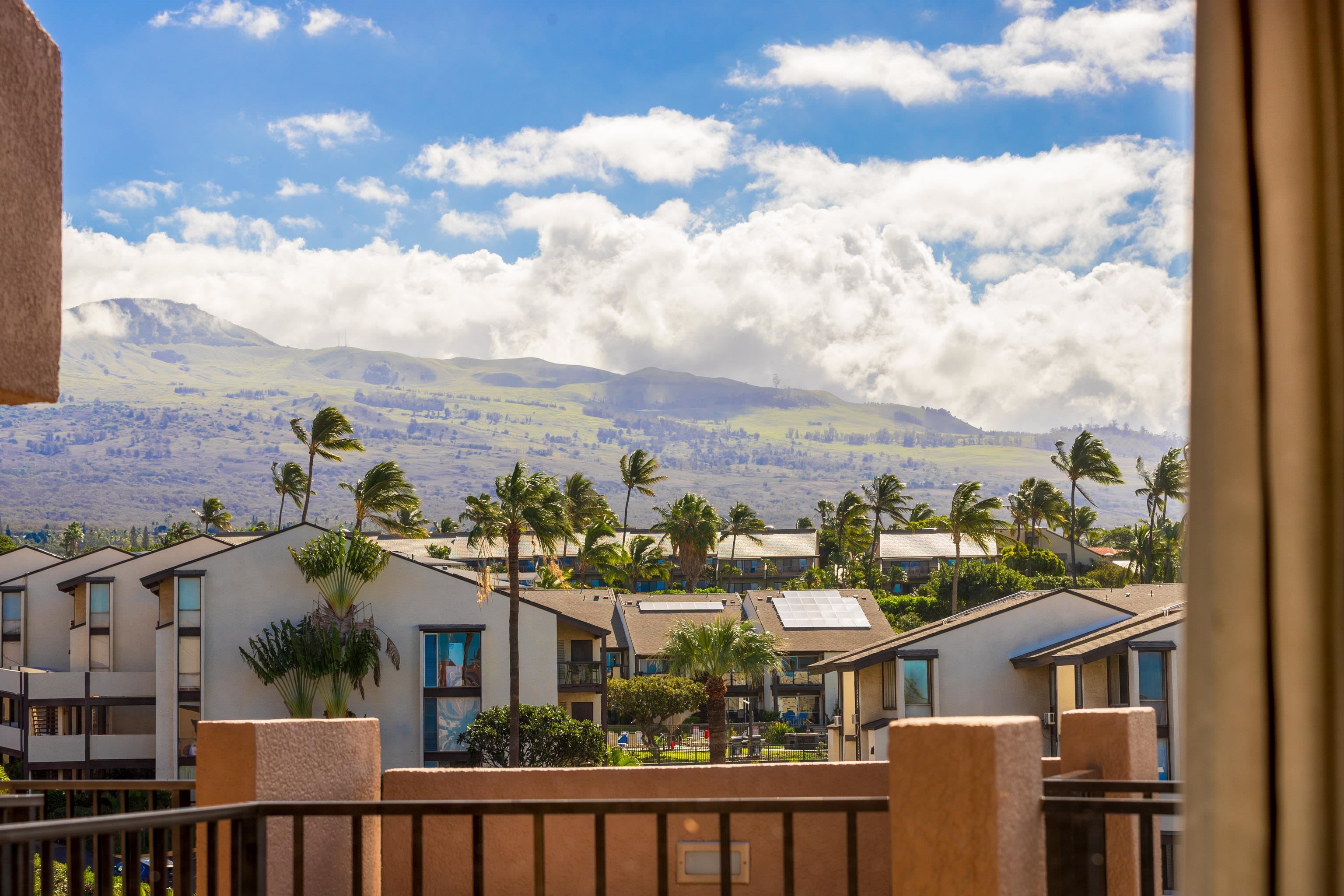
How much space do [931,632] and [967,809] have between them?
30851 mm

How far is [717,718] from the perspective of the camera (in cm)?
3353

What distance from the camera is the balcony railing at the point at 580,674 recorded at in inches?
1800

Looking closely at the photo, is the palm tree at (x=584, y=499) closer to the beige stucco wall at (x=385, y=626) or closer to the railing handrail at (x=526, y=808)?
the beige stucco wall at (x=385, y=626)

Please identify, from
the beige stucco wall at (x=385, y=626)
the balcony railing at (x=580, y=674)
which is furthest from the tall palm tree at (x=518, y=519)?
the balcony railing at (x=580, y=674)

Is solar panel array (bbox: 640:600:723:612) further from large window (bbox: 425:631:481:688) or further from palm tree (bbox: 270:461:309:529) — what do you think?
palm tree (bbox: 270:461:309:529)

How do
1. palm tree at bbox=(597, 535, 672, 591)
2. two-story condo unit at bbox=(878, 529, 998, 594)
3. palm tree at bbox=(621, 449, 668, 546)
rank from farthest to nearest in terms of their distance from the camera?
two-story condo unit at bbox=(878, 529, 998, 594)
palm tree at bbox=(621, 449, 668, 546)
palm tree at bbox=(597, 535, 672, 591)

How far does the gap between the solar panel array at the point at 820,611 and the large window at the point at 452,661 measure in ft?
81.7

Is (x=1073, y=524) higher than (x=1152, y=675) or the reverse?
higher

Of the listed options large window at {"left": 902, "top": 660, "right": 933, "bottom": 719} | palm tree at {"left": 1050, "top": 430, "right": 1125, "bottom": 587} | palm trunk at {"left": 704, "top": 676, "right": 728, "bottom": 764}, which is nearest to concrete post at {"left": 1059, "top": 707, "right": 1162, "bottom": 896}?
palm trunk at {"left": 704, "top": 676, "right": 728, "bottom": 764}

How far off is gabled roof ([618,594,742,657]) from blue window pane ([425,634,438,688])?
66.9ft

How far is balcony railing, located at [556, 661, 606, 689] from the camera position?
45.7 meters

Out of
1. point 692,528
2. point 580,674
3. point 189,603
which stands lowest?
point 580,674

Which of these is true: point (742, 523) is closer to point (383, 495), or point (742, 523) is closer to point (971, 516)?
point (971, 516)

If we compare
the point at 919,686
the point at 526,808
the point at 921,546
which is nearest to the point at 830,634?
the point at 919,686
